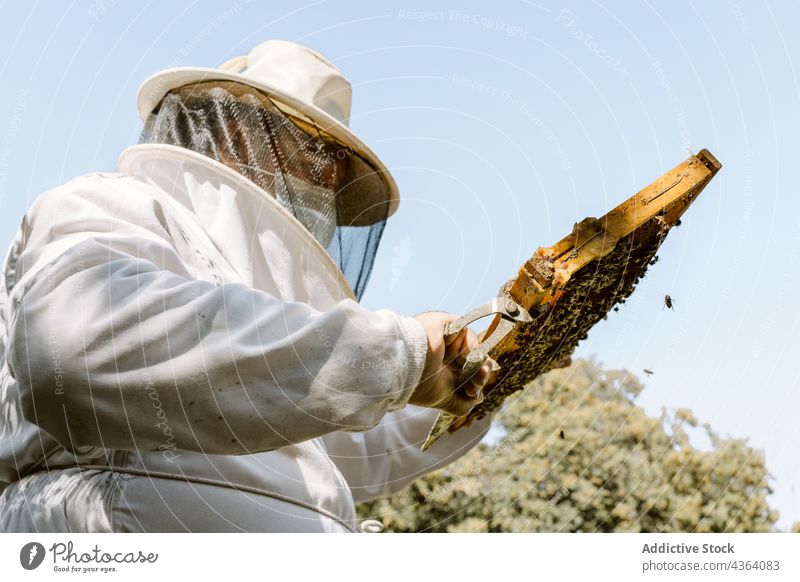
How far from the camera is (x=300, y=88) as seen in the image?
12.2ft

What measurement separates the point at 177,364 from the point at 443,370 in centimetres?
65

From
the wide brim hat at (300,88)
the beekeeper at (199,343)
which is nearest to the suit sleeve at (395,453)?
the beekeeper at (199,343)

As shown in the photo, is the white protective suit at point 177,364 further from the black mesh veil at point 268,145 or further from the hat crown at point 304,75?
the hat crown at point 304,75

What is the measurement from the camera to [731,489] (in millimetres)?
7539

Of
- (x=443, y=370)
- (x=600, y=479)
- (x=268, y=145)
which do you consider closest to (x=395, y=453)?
(x=268, y=145)

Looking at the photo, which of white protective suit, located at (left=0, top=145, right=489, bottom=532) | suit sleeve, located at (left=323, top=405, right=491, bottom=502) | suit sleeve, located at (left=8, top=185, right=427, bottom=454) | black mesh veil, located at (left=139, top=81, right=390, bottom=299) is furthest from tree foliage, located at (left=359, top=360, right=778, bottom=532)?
suit sleeve, located at (left=8, top=185, right=427, bottom=454)

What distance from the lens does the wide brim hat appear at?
136 inches

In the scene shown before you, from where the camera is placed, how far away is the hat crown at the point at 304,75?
372cm

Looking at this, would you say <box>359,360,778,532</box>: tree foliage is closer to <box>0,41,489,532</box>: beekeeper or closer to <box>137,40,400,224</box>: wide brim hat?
<box>137,40,400,224</box>: wide brim hat

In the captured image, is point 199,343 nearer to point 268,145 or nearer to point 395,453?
point 268,145
